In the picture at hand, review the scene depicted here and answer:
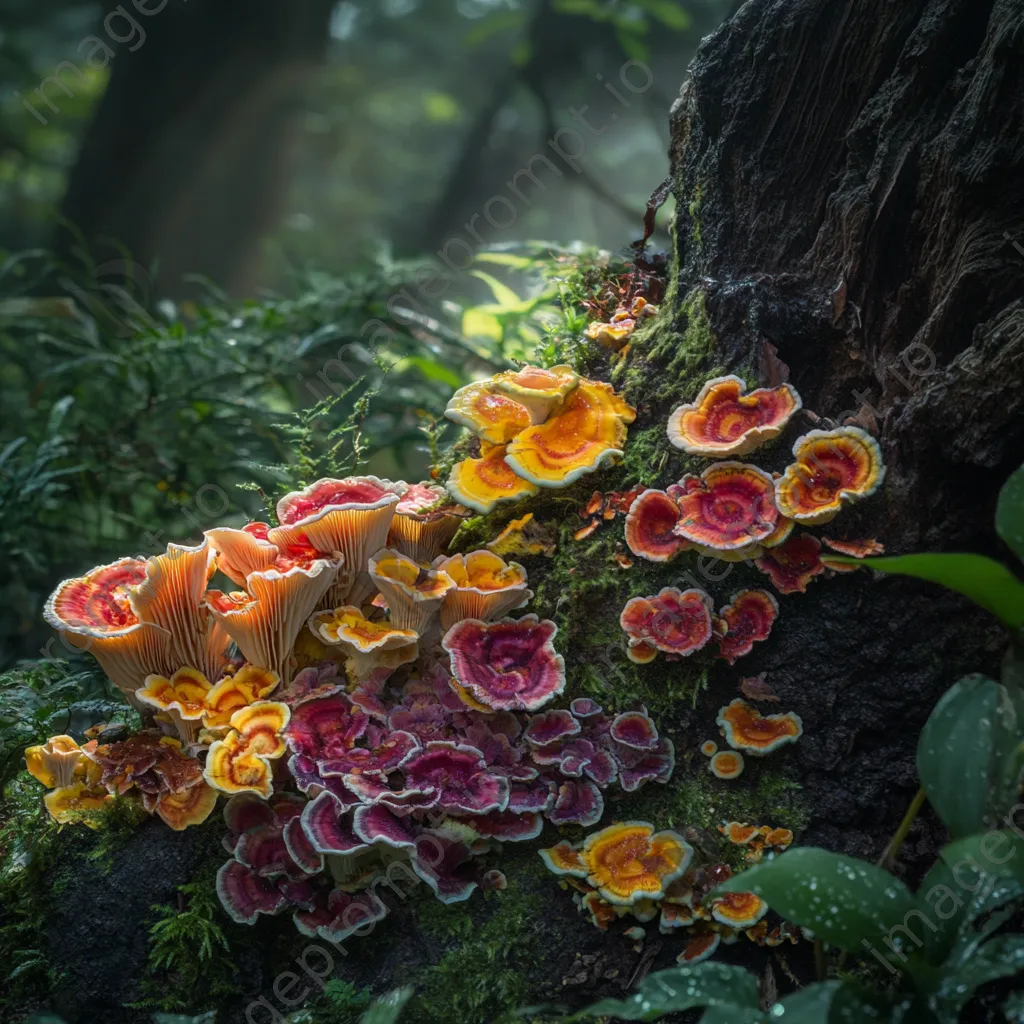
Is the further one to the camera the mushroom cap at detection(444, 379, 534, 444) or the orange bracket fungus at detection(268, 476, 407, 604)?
the mushroom cap at detection(444, 379, 534, 444)

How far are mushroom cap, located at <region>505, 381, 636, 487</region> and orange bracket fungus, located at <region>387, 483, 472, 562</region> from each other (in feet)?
1.01

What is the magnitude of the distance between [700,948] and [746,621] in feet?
2.88

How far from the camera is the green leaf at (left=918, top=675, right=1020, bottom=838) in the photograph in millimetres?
1662

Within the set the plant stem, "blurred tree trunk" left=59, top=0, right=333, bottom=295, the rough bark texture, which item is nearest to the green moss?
the rough bark texture

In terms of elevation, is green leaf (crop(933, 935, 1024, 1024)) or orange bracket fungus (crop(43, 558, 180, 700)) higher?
green leaf (crop(933, 935, 1024, 1024))

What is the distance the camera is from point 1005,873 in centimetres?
162

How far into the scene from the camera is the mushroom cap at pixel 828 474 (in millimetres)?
2240

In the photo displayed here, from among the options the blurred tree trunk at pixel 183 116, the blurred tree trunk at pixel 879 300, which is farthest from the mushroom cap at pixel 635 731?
the blurred tree trunk at pixel 183 116

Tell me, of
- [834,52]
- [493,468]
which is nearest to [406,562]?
[493,468]

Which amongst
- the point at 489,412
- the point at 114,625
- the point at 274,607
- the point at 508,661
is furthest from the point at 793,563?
the point at 114,625

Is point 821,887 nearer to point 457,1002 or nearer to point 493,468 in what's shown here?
point 457,1002

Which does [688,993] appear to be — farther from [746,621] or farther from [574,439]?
[574,439]

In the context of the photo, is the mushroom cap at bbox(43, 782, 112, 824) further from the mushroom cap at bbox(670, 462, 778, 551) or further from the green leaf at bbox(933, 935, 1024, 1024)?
the green leaf at bbox(933, 935, 1024, 1024)

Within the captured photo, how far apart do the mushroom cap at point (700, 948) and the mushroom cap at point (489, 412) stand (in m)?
1.50
